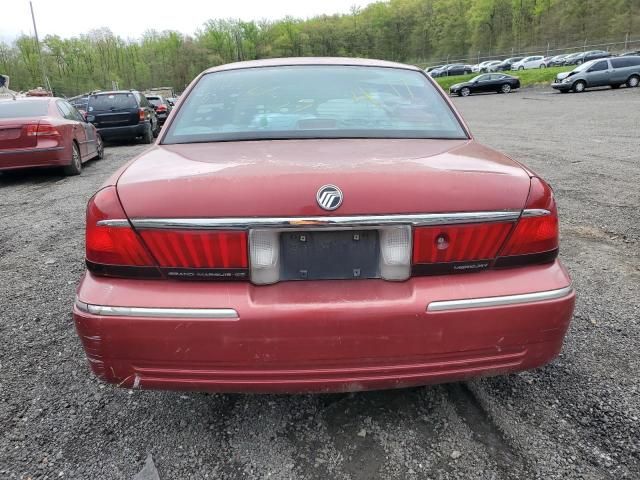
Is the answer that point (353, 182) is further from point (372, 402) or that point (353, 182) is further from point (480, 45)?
point (480, 45)

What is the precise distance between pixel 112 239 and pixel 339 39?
99594mm

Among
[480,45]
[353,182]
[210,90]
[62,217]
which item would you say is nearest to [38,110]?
[62,217]

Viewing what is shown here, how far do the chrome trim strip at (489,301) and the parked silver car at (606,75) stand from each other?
2983cm

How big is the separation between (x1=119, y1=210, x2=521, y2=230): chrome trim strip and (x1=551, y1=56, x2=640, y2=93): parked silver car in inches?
1180

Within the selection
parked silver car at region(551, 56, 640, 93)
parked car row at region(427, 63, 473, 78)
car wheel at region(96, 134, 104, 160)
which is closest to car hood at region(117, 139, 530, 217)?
car wheel at region(96, 134, 104, 160)

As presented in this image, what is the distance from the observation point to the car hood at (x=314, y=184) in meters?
1.71

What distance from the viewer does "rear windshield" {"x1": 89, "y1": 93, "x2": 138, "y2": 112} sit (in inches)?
543

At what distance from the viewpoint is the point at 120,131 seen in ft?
44.9

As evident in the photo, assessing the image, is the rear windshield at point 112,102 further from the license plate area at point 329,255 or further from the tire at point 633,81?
the tire at point 633,81

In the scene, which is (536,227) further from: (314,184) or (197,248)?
(197,248)

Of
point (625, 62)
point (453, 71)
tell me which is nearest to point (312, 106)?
point (625, 62)

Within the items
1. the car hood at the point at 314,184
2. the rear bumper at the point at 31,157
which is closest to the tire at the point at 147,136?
the rear bumper at the point at 31,157

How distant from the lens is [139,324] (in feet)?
5.68

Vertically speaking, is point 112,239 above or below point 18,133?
above
